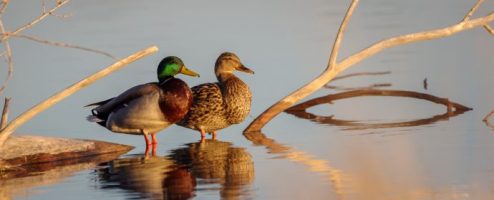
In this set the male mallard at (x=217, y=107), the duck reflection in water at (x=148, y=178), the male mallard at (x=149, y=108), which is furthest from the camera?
the male mallard at (x=217, y=107)

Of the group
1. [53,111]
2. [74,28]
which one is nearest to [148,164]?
[53,111]

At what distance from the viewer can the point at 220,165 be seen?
33.0 ft

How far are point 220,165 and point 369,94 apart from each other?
2.92 m

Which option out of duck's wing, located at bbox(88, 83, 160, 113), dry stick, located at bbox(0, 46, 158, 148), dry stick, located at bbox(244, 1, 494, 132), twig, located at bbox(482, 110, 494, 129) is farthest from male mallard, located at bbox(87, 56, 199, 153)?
twig, located at bbox(482, 110, 494, 129)

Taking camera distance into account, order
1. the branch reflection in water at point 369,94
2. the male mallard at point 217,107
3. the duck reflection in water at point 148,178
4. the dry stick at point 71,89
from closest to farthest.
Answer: the duck reflection in water at point 148,178 < the dry stick at point 71,89 < the branch reflection in water at point 369,94 < the male mallard at point 217,107

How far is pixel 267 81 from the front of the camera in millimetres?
14102

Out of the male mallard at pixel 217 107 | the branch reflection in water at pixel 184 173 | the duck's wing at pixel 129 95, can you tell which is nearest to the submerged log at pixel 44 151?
the branch reflection in water at pixel 184 173

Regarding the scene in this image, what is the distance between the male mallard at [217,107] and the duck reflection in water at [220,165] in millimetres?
292

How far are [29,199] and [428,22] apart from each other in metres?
8.90

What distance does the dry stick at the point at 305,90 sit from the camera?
36.7ft

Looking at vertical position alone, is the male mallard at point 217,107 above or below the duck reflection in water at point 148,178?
above

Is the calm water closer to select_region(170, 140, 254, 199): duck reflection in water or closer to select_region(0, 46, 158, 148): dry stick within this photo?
select_region(170, 140, 254, 199): duck reflection in water

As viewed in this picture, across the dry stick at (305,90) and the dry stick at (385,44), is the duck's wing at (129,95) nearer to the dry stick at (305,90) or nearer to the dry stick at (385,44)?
the dry stick at (305,90)

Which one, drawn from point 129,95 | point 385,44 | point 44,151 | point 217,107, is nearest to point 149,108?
point 129,95
